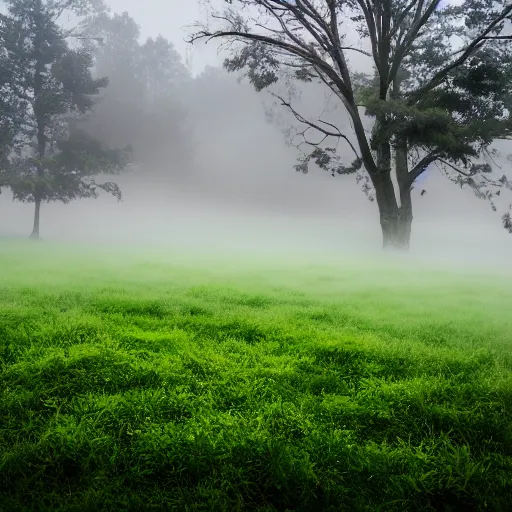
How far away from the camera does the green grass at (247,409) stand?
2904 millimetres

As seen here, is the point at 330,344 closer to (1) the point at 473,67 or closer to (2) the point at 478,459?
(2) the point at 478,459

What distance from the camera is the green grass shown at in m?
2.90

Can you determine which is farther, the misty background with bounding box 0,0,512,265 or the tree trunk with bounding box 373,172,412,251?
the misty background with bounding box 0,0,512,265

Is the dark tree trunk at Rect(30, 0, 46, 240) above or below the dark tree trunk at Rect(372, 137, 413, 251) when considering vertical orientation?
above

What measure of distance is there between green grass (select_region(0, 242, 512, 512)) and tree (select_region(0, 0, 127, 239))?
21.3 metres

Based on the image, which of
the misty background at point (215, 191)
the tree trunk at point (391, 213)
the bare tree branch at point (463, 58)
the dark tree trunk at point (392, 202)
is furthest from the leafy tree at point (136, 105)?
the bare tree branch at point (463, 58)

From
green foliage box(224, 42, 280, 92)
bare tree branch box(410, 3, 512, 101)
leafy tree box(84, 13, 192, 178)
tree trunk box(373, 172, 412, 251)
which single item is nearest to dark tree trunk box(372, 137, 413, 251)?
tree trunk box(373, 172, 412, 251)

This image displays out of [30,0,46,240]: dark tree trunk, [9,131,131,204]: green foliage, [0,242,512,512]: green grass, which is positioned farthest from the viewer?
[30,0,46,240]: dark tree trunk

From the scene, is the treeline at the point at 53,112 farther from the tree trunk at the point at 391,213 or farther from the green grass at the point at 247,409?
the green grass at the point at 247,409

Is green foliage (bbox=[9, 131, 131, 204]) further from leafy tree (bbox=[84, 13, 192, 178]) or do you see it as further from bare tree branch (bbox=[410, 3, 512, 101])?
bare tree branch (bbox=[410, 3, 512, 101])

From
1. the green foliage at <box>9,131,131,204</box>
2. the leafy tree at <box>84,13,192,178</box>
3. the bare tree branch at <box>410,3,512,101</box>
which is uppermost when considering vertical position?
the leafy tree at <box>84,13,192,178</box>

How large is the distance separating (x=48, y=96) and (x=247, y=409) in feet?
90.0

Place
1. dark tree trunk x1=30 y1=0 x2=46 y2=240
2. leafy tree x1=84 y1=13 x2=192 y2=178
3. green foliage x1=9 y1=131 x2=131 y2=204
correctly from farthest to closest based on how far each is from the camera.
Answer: leafy tree x1=84 y1=13 x2=192 y2=178
dark tree trunk x1=30 y1=0 x2=46 y2=240
green foliage x1=9 y1=131 x2=131 y2=204

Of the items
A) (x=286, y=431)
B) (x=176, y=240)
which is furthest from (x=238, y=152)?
(x=286, y=431)
